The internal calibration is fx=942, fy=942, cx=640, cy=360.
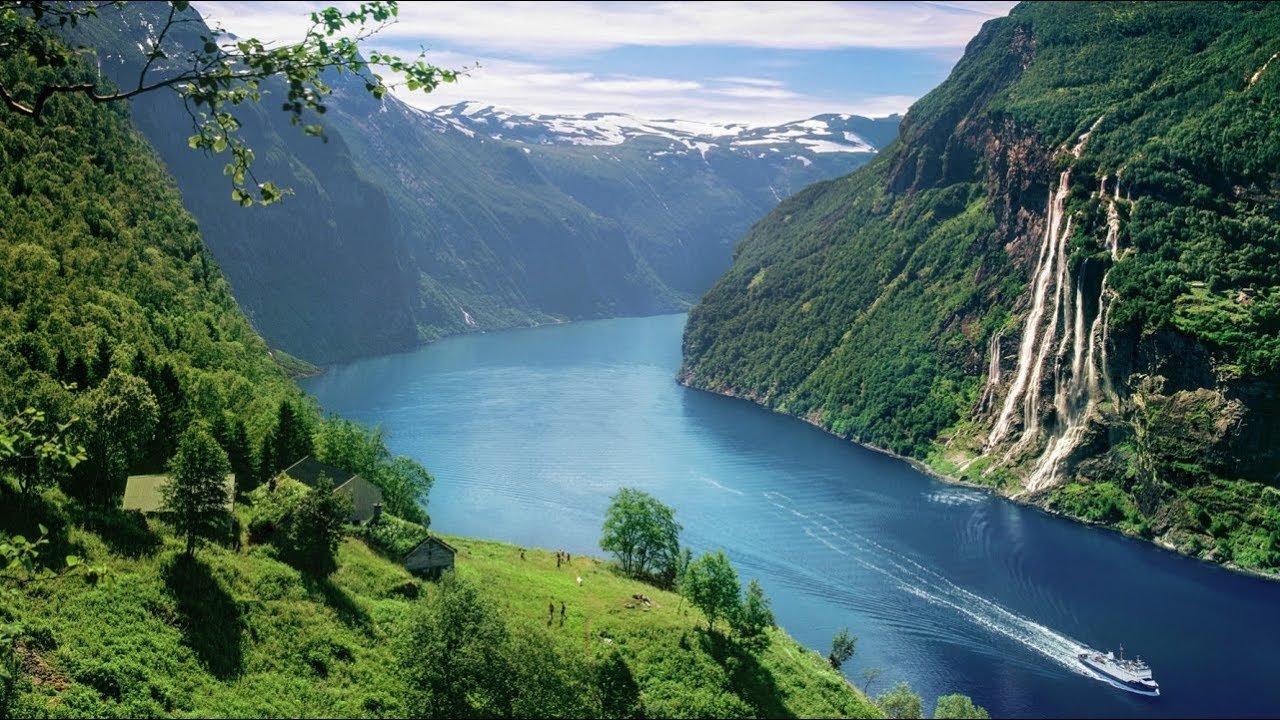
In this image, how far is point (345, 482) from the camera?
5381 cm

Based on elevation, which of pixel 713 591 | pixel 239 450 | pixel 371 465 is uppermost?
pixel 239 450

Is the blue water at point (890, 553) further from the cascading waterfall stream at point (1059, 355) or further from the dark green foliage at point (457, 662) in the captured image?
the dark green foliage at point (457, 662)

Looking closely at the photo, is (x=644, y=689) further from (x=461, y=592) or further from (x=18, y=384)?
(x=18, y=384)

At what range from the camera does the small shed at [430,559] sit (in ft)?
166

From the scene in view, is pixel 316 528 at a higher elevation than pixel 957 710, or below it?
higher

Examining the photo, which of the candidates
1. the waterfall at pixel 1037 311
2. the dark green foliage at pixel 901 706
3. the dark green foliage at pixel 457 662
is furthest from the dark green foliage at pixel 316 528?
the waterfall at pixel 1037 311

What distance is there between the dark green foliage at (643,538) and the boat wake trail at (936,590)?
23485 mm

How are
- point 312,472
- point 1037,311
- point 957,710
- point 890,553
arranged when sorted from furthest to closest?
point 1037,311, point 890,553, point 312,472, point 957,710

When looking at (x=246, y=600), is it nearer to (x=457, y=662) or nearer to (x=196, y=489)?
(x=196, y=489)

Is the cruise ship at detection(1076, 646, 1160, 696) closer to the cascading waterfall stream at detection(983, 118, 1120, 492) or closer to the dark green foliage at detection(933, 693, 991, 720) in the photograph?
the dark green foliage at detection(933, 693, 991, 720)

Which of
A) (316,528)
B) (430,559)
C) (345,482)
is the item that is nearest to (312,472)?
(345,482)

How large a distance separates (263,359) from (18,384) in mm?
55174

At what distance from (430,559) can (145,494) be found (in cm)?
1536

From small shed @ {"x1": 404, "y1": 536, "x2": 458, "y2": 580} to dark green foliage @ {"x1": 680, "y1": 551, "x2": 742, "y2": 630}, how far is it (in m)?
13.6
